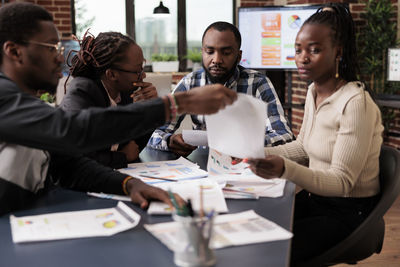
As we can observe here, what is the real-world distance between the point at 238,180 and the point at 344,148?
35cm

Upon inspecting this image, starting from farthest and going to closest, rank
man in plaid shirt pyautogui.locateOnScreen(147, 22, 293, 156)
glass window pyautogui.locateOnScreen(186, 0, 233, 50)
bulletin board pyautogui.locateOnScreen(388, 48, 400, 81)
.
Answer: glass window pyautogui.locateOnScreen(186, 0, 233, 50), bulletin board pyautogui.locateOnScreen(388, 48, 400, 81), man in plaid shirt pyautogui.locateOnScreen(147, 22, 293, 156)

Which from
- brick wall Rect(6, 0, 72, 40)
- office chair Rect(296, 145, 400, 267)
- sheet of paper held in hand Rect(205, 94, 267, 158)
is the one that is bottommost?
office chair Rect(296, 145, 400, 267)

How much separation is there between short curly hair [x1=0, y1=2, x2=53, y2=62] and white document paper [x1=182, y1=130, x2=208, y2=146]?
0.88m

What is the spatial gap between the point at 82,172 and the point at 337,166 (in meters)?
0.77

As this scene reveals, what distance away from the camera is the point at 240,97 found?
4.01 feet

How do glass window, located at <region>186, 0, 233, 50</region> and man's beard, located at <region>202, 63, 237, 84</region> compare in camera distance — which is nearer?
man's beard, located at <region>202, 63, 237, 84</region>

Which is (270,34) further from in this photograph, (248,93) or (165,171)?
(165,171)

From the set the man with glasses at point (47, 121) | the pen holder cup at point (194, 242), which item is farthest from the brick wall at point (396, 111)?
the pen holder cup at point (194, 242)

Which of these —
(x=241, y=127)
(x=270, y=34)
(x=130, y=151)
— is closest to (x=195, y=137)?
(x=130, y=151)

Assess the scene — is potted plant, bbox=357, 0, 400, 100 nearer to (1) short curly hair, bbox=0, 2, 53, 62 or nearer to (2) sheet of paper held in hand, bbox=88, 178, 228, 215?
(2) sheet of paper held in hand, bbox=88, 178, 228, 215

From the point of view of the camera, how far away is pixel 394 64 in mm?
4414

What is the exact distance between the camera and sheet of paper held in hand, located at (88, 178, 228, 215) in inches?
46.7

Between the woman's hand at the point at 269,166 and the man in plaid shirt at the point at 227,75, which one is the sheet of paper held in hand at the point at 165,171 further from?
the man in plaid shirt at the point at 227,75

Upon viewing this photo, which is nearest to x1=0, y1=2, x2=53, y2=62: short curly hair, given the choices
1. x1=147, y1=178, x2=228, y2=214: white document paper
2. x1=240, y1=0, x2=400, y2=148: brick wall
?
x1=147, y1=178, x2=228, y2=214: white document paper
